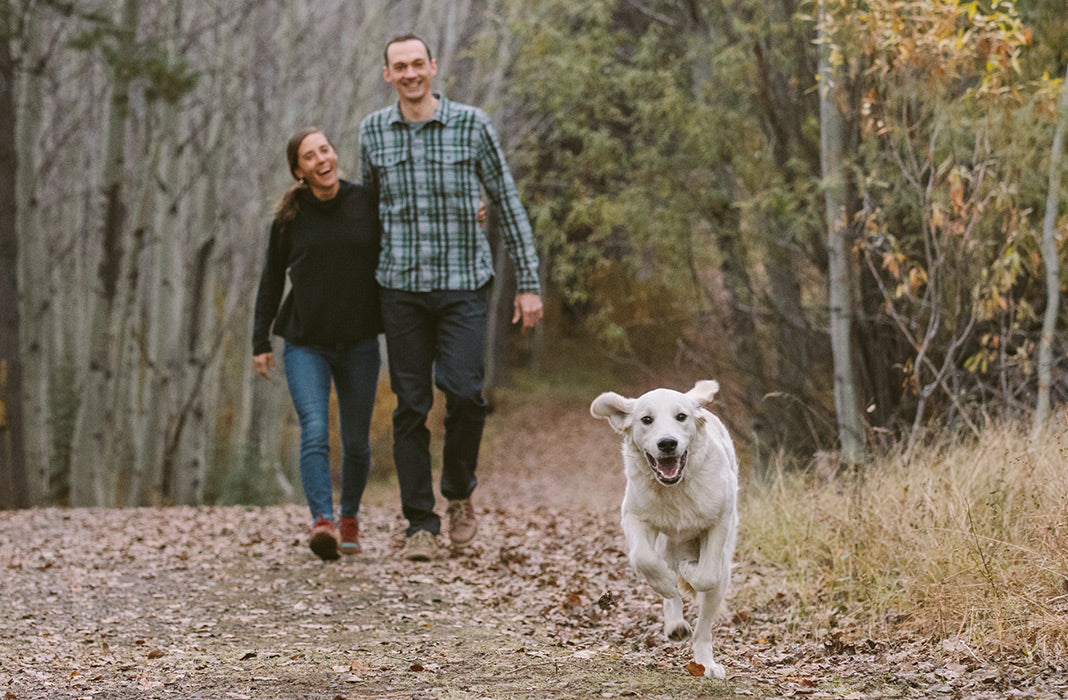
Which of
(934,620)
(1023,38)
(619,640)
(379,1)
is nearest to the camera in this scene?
(934,620)

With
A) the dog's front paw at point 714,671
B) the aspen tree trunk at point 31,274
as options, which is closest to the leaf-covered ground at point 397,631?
the dog's front paw at point 714,671

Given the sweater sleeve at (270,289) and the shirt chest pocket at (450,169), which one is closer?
the shirt chest pocket at (450,169)

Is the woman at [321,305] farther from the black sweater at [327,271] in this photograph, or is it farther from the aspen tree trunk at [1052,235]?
the aspen tree trunk at [1052,235]

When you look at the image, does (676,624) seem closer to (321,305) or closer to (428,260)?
(428,260)

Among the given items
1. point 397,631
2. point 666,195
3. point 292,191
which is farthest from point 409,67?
point 666,195

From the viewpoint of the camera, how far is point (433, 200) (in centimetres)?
706

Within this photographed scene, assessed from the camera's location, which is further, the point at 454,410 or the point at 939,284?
the point at 939,284

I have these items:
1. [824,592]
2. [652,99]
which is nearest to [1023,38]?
[824,592]

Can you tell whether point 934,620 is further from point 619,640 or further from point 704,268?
point 704,268

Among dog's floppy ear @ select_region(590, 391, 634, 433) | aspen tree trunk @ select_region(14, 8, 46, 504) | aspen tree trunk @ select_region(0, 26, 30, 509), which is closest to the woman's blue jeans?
dog's floppy ear @ select_region(590, 391, 634, 433)

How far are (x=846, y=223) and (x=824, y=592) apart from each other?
14.1 ft

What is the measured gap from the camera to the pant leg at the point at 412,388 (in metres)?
7.02

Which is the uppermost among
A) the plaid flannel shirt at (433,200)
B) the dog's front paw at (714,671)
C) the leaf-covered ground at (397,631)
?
the plaid flannel shirt at (433,200)

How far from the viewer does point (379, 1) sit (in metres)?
17.4
